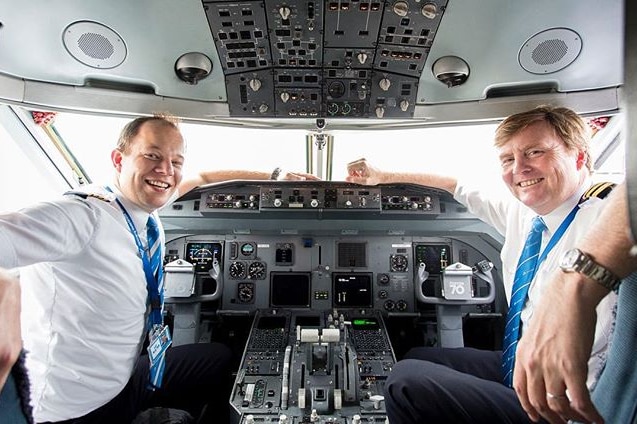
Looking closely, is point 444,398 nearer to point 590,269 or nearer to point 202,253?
point 590,269

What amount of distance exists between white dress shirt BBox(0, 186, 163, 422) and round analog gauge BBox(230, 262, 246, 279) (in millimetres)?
1757

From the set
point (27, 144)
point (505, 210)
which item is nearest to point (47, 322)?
point (27, 144)

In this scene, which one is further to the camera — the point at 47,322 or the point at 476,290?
the point at 476,290

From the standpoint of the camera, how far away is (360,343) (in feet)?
9.36

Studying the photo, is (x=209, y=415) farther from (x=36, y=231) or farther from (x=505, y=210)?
(x=505, y=210)

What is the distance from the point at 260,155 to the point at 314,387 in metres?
2.20

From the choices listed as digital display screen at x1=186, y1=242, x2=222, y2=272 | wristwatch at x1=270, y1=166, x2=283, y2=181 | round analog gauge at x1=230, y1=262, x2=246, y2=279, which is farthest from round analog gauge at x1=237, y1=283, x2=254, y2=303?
wristwatch at x1=270, y1=166, x2=283, y2=181

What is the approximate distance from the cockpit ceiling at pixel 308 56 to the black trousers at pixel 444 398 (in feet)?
4.91

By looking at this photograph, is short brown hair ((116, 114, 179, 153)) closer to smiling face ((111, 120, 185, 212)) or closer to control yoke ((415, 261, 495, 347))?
smiling face ((111, 120, 185, 212))

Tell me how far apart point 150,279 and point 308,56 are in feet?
4.45

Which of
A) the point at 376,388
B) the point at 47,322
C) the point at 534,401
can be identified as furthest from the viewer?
the point at 376,388

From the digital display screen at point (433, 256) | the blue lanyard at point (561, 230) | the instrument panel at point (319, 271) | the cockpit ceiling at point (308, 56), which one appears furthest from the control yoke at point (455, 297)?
the blue lanyard at point (561, 230)

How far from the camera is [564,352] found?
0.61 meters

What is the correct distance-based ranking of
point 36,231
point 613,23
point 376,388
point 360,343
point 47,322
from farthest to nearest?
1. point 360,343
2. point 376,388
3. point 613,23
4. point 47,322
5. point 36,231
